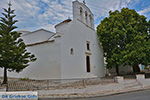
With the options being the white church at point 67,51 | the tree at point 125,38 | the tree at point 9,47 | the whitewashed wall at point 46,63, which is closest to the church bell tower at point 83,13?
the white church at point 67,51

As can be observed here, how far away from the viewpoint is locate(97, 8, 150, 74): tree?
16016 millimetres

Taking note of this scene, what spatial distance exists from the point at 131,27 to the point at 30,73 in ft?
43.6

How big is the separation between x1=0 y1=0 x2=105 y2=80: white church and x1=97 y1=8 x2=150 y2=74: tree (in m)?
2.23

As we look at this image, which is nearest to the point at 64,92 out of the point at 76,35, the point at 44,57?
the point at 44,57

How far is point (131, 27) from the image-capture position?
56.6 feet

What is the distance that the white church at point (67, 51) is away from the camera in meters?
12.6

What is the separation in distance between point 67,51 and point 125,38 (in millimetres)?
9000

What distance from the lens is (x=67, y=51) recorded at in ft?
43.3

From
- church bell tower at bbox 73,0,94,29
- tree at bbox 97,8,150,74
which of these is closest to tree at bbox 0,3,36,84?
church bell tower at bbox 73,0,94,29

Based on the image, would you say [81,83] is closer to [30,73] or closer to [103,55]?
[30,73]

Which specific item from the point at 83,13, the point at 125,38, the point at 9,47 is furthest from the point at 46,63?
the point at 125,38

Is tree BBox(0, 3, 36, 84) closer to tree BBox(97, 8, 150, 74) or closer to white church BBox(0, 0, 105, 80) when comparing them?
white church BBox(0, 0, 105, 80)

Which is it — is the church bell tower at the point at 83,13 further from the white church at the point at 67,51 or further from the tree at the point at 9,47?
the tree at the point at 9,47

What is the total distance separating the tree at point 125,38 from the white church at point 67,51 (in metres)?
2.23
